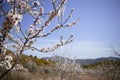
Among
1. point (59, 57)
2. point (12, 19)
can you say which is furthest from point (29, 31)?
point (59, 57)

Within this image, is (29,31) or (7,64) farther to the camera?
(29,31)

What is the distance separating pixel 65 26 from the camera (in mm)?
4793

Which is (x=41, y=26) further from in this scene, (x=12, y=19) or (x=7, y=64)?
(x=12, y=19)

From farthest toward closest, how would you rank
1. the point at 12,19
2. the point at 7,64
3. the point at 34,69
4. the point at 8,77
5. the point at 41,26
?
the point at 34,69, the point at 8,77, the point at 41,26, the point at 7,64, the point at 12,19

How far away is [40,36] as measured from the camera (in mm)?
4500

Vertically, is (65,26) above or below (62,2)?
below

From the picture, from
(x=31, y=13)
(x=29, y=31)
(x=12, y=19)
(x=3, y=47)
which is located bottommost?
(x=3, y=47)

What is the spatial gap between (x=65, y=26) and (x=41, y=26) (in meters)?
0.64

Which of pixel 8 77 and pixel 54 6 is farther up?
pixel 54 6

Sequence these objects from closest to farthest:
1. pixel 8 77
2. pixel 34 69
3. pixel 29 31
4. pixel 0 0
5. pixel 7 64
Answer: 1. pixel 0 0
2. pixel 7 64
3. pixel 29 31
4. pixel 8 77
5. pixel 34 69

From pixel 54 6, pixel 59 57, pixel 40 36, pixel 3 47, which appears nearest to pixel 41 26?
pixel 40 36

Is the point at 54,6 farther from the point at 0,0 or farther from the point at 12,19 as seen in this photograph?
the point at 12,19

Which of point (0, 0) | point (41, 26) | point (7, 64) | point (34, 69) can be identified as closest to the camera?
point (0, 0)

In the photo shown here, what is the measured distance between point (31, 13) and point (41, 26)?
1.62 feet
